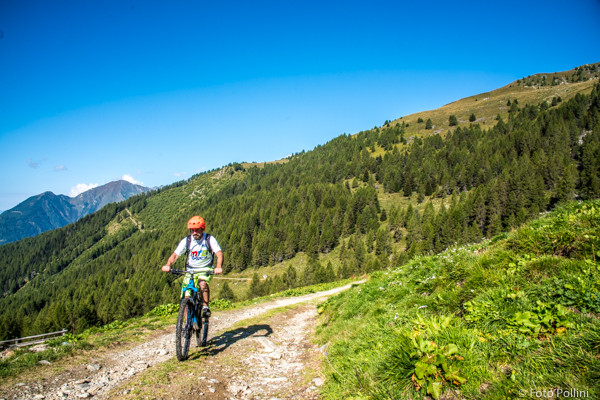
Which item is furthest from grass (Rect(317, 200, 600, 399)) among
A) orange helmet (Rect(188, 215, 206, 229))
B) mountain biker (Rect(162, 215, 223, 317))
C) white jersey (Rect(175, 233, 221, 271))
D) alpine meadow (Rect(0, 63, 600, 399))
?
orange helmet (Rect(188, 215, 206, 229))

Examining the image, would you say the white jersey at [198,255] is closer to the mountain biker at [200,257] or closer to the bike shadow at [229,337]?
the mountain biker at [200,257]

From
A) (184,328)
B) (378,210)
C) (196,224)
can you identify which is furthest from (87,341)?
(378,210)

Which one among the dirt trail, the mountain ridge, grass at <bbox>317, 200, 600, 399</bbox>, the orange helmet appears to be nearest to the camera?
grass at <bbox>317, 200, 600, 399</bbox>

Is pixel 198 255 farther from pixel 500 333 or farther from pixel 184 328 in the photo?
pixel 500 333

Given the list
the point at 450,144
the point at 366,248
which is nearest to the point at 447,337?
the point at 366,248

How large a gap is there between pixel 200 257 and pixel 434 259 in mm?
7930

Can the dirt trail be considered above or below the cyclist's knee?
below

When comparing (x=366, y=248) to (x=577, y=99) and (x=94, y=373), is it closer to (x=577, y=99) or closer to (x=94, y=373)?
(x=94, y=373)

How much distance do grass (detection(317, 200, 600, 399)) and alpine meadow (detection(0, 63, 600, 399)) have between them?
2cm

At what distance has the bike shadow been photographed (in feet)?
25.7

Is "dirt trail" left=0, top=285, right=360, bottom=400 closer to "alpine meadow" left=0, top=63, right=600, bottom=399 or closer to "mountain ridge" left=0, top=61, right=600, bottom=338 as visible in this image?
"alpine meadow" left=0, top=63, right=600, bottom=399

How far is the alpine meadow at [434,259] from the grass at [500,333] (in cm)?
2

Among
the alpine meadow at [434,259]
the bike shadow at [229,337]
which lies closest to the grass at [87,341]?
the bike shadow at [229,337]

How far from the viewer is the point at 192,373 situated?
6145 millimetres
